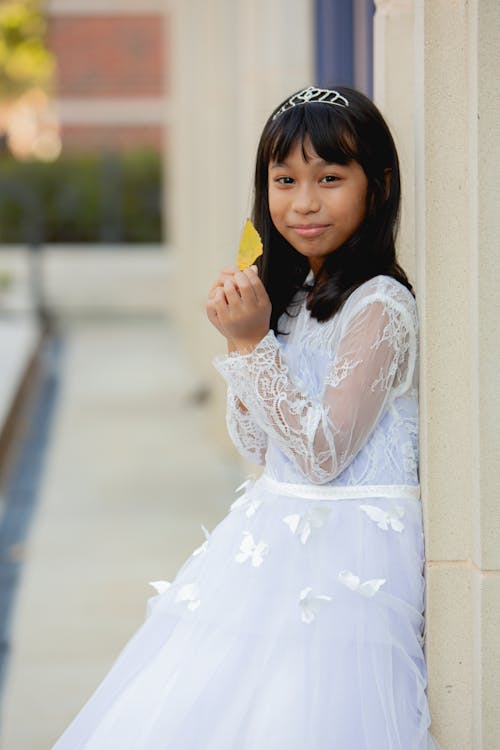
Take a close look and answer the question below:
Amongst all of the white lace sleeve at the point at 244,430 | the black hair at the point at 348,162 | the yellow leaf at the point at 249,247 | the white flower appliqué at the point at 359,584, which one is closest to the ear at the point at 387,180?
the black hair at the point at 348,162

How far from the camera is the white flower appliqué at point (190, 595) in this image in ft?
7.57

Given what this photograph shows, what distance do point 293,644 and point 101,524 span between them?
3882 millimetres

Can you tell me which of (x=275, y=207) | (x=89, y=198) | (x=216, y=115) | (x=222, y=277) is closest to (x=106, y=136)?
(x=89, y=198)

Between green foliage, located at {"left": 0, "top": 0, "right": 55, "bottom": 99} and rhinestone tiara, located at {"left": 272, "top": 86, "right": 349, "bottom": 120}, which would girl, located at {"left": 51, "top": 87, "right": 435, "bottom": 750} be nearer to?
rhinestone tiara, located at {"left": 272, "top": 86, "right": 349, "bottom": 120}

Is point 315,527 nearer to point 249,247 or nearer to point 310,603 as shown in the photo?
point 310,603

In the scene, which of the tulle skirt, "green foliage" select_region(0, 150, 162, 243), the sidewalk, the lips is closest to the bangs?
the lips

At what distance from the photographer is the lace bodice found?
220 cm

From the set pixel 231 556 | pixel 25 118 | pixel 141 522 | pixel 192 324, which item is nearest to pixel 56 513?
pixel 141 522

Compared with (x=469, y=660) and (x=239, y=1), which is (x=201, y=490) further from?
(x=469, y=660)

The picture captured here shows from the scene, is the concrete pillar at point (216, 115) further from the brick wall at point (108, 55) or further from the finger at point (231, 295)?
the brick wall at point (108, 55)

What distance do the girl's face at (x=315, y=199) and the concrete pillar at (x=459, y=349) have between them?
12 cm

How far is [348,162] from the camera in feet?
7.43

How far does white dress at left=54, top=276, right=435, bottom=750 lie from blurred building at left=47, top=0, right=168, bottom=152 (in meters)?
18.5

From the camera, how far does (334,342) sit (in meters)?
2.32
